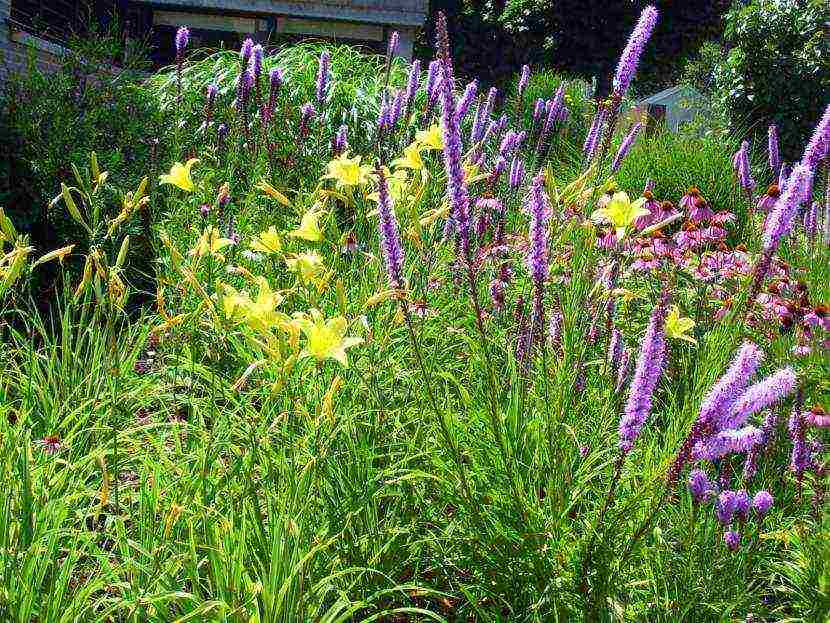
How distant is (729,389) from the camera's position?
1370 millimetres

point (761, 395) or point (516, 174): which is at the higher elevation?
point (516, 174)

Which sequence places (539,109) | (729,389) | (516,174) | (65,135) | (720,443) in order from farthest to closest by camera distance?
(65,135) → (539,109) → (516,174) → (720,443) → (729,389)

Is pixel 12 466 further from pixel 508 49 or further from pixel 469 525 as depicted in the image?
pixel 508 49

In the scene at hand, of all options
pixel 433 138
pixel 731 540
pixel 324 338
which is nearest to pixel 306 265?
pixel 324 338

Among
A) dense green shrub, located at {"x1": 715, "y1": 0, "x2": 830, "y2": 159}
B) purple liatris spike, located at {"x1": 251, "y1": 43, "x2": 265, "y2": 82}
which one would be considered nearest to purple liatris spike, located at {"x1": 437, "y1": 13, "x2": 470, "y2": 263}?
purple liatris spike, located at {"x1": 251, "y1": 43, "x2": 265, "y2": 82}

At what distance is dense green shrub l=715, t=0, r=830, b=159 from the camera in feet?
34.1

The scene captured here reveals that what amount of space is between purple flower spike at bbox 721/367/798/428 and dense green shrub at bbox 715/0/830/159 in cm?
991

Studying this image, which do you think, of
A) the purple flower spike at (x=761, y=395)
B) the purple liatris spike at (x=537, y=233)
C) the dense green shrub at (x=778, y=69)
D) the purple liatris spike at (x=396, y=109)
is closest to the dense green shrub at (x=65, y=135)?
the purple liatris spike at (x=396, y=109)

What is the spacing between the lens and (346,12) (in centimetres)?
1708

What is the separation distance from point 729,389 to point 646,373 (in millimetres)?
176

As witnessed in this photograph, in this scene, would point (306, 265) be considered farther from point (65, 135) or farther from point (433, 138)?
point (65, 135)

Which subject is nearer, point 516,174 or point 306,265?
point 306,265

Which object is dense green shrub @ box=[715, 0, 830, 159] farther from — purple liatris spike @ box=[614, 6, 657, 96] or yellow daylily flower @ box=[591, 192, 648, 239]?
yellow daylily flower @ box=[591, 192, 648, 239]

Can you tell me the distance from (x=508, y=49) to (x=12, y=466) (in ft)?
77.9
